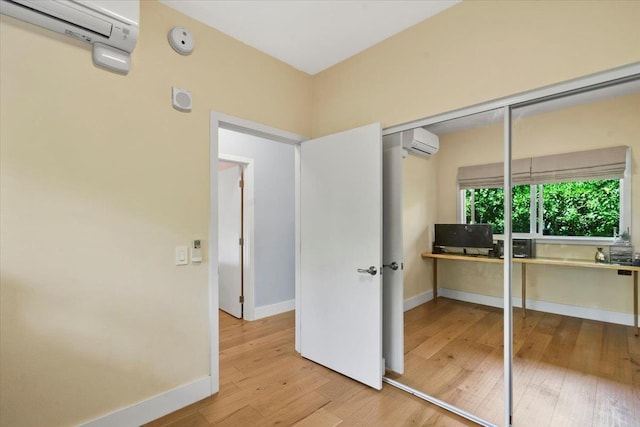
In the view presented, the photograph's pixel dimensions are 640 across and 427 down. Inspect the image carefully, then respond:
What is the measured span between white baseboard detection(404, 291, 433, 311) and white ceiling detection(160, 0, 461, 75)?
2083 mm

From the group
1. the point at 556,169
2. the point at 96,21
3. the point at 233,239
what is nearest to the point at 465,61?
the point at 556,169

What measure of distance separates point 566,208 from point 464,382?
1385 mm

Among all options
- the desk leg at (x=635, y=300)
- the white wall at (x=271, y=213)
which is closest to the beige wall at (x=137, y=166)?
the desk leg at (x=635, y=300)

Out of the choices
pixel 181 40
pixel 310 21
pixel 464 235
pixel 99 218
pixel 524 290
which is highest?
pixel 310 21

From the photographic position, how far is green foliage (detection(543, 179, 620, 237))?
1572 mm

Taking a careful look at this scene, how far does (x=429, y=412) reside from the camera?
6.45 feet

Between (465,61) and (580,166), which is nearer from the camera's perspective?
(580,166)

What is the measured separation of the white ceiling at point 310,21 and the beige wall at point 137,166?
4.2 inches

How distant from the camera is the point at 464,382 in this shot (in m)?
2.11

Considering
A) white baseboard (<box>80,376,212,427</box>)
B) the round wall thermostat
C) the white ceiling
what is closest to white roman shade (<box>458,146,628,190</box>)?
the white ceiling

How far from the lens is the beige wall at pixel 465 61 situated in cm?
148

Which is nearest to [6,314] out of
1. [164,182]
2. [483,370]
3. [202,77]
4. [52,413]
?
[52,413]

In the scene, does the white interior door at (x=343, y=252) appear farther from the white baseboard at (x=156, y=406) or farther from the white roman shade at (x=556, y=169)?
the white baseboard at (x=156, y=406)

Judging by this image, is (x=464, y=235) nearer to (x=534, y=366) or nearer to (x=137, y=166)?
(x=534, y=366)
